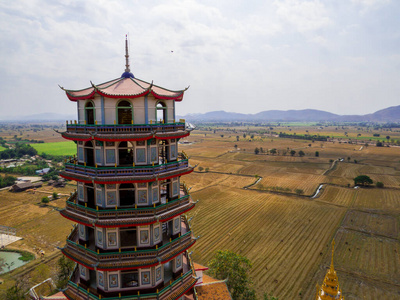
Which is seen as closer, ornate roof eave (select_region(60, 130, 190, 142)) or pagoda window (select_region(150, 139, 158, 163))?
ornate roof eave (select_region(60, 130, 190, 142))

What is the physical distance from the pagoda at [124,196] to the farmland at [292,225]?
13.6ft

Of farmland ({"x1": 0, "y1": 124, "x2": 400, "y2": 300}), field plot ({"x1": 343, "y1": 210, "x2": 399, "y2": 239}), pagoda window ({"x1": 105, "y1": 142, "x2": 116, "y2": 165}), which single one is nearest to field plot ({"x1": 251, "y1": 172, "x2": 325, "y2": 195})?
farmland ({"x1": 0, "y1": 124, "x2": 400, "y2": 300})

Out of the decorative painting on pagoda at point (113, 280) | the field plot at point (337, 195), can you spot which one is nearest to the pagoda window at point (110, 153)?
the decorative painting on pagoda at point (113, 280)

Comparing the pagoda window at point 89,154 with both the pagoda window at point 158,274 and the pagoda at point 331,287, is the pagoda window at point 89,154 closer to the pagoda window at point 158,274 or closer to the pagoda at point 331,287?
the pagoda window at point 158,274

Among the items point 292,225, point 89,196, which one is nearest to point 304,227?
point 292,225

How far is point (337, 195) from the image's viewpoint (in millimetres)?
91125

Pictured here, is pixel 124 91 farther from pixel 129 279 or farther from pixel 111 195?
pixel 129 279

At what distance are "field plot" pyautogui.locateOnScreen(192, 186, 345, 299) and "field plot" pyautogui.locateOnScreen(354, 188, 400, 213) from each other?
12.5 metres

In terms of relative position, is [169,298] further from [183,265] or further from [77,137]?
[77,137]

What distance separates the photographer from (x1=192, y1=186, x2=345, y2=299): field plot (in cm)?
4547

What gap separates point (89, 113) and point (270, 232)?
54.7m

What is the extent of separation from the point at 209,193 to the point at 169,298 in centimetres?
7415

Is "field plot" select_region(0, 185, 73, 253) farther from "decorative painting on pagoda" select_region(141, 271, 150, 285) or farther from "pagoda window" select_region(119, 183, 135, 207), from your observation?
"decorative painting on pagoda" select_region(141, 271, 150, 285)

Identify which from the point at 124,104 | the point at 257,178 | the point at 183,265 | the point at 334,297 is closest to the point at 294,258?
the point at 334,297
